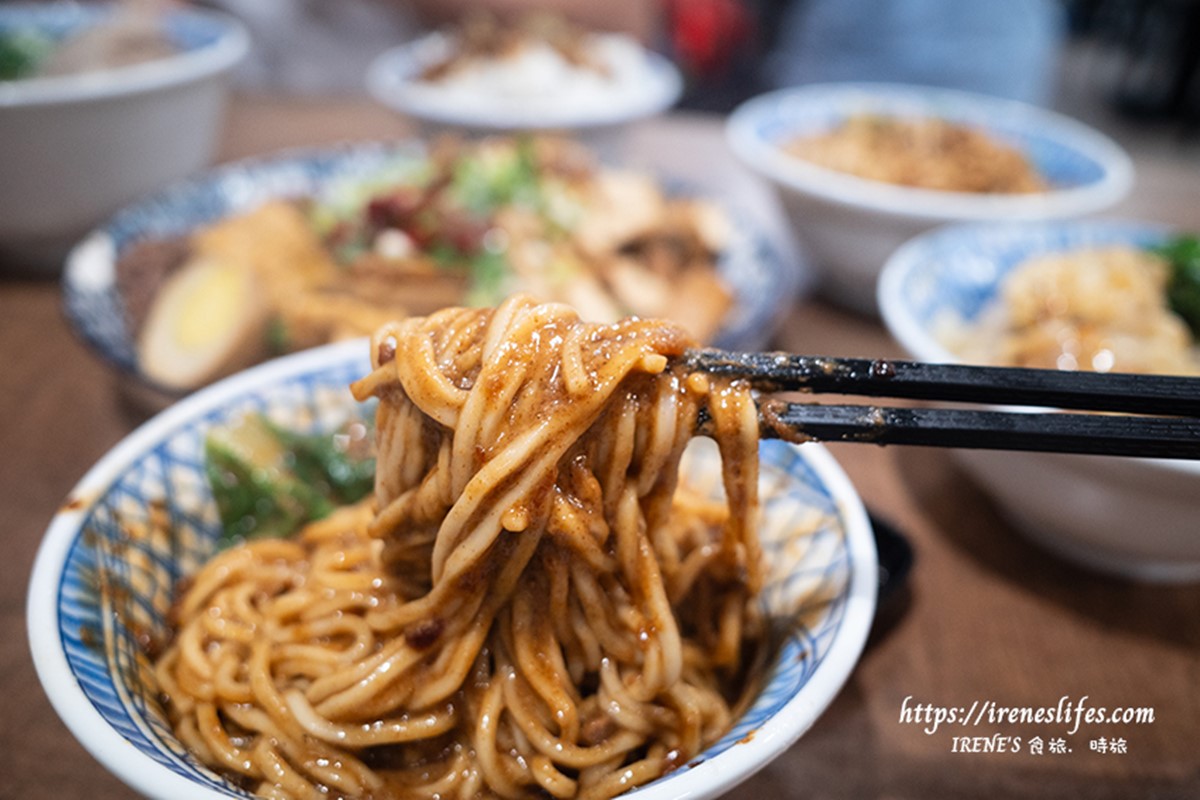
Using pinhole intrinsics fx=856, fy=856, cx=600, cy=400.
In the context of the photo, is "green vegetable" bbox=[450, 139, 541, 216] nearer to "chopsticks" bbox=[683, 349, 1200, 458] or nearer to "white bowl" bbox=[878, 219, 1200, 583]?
"white bowl" bbox=[878, 219, 1200, 583]

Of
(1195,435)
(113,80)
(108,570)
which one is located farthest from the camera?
(113,80)

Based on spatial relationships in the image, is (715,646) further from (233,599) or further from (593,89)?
(593,89)

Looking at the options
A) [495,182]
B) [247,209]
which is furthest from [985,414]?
[247,209]

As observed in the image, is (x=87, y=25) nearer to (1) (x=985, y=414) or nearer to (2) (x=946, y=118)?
(2) (x=946, y=118)

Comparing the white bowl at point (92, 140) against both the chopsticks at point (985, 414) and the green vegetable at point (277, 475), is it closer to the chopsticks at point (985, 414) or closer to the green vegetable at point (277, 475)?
the green vegetable at point (277, 475)

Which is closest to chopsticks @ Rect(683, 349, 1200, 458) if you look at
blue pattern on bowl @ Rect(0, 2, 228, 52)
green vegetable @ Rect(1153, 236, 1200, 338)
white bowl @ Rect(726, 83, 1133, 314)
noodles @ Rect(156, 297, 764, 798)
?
noodles @ Rect(156, 297, 764, 798)

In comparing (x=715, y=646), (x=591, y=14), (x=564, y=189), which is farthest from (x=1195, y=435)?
(x=591, y=14)
